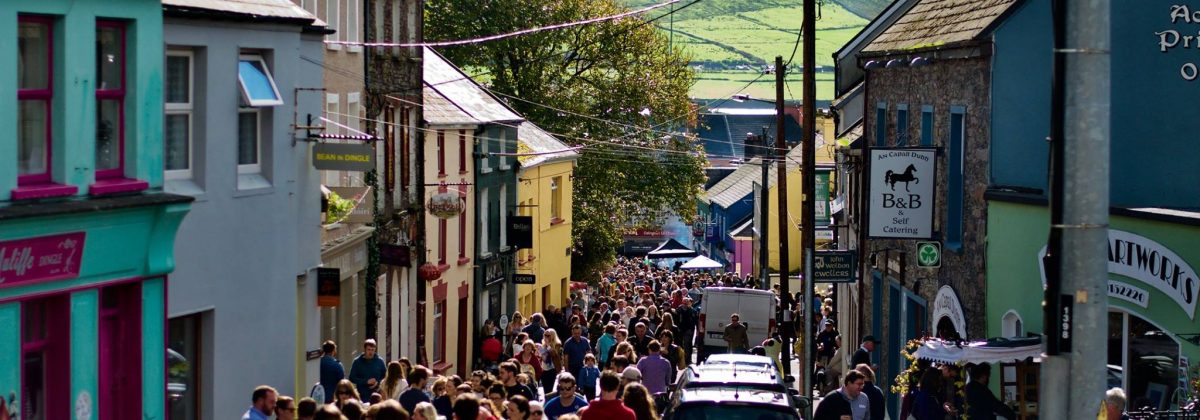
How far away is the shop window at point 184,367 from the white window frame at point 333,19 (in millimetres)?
10450

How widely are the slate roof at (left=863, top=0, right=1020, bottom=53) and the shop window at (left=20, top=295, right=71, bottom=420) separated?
1208cm

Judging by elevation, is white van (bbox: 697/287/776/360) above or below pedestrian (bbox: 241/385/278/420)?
below

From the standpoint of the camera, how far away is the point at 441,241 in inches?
1441

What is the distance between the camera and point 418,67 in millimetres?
34656

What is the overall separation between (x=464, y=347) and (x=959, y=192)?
58.3 feet

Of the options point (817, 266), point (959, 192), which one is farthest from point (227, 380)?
point (817, 266)

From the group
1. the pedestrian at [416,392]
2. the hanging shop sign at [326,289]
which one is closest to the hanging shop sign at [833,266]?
the hanging shop sign at [326,289]

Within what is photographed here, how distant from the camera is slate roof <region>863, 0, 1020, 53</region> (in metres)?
22.1

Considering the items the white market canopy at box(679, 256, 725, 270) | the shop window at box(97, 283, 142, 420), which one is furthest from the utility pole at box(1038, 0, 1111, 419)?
the white market canopy at box(679, 256, 725, 270)

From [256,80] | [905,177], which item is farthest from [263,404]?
[905,177]

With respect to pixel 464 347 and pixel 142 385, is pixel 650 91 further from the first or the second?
pixel 142 385

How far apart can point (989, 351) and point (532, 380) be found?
294 inches

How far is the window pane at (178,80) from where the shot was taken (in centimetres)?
1675

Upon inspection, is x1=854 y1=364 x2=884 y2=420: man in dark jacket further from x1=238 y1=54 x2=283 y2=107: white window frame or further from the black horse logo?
x1=238 y1=54 x2=283 y2=107: white window frame
